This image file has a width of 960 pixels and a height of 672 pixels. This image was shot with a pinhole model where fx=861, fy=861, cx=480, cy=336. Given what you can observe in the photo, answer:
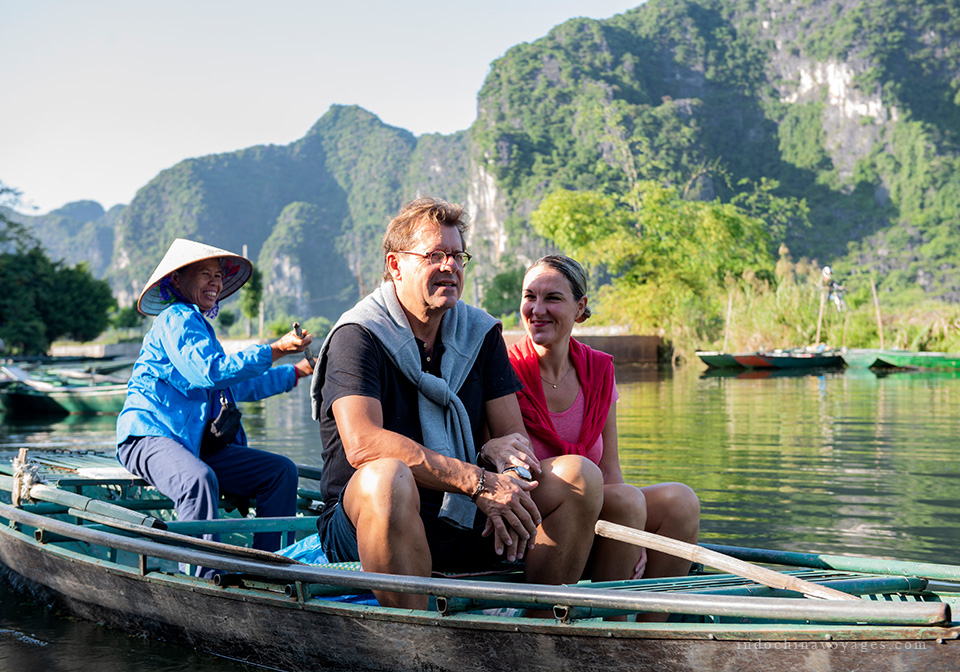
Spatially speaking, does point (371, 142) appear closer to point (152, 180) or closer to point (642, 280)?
point (152, 180)

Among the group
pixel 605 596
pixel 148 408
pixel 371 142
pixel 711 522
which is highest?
pixel 371 142

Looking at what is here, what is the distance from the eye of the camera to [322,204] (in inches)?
5054

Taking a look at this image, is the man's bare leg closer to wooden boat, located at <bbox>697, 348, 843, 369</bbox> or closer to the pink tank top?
the pink tank top

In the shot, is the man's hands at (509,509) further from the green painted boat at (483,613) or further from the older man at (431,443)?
the green painted boat at (483,613)

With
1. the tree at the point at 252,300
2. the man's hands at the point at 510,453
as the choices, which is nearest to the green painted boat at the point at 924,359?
the man's hands at the point at 510,453

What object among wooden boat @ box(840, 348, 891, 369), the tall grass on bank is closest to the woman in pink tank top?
wooden boat @ box(840, 348, 891, 369)

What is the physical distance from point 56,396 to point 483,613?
39.9 ft

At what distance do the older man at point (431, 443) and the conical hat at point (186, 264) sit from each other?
1160 mm

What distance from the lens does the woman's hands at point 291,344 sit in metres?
3.18

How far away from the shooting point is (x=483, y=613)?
7.43 feet

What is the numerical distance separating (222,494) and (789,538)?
2.93m

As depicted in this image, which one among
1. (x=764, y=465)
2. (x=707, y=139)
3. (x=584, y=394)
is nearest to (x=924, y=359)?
(x=764, y=465)

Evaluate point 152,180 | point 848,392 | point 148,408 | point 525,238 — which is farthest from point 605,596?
point 152,180

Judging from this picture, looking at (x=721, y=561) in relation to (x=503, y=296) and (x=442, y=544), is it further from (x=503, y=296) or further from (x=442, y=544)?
(x=503, y=296)
